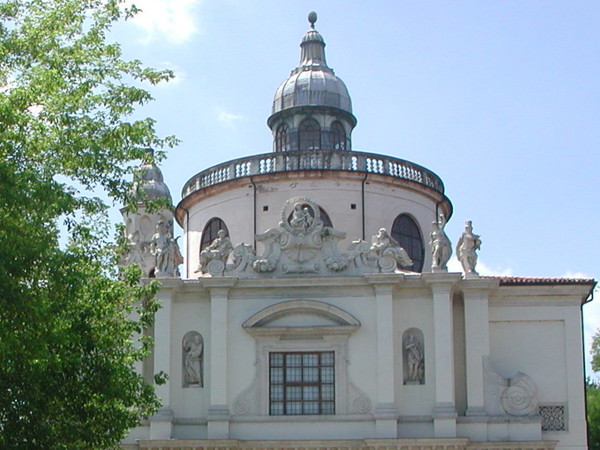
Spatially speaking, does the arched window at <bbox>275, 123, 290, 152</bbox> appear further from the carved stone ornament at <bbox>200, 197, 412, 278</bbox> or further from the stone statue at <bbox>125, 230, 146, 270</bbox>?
the carved stone ornament at <bbox>200, 197, 412, 278</bbox>

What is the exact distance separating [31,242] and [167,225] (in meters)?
16.7

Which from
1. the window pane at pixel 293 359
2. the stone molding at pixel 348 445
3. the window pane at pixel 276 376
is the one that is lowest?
the stone molding at pixel 348 445

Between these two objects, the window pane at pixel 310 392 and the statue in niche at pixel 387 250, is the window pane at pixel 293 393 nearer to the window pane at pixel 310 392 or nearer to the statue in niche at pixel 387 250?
the window pane at pixel 310 392

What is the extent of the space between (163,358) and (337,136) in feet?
42.6

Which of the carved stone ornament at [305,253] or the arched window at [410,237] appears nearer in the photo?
the carved stone ornament at [305,253]

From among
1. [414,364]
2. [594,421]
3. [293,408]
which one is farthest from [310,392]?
[594,421]

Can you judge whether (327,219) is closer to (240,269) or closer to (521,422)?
(240,269)

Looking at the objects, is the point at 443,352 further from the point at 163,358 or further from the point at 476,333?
the point at 163,358

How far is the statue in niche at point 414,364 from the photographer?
123ft

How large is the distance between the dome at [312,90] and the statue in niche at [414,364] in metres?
12.7

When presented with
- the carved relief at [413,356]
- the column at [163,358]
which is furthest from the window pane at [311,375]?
the column at [163,358]

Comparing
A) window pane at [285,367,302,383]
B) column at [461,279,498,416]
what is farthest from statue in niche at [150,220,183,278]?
column at [461,279,498,416]

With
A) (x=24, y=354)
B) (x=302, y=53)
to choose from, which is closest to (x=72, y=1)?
(x=24, y=354)

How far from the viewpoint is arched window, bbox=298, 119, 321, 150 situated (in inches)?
1823
